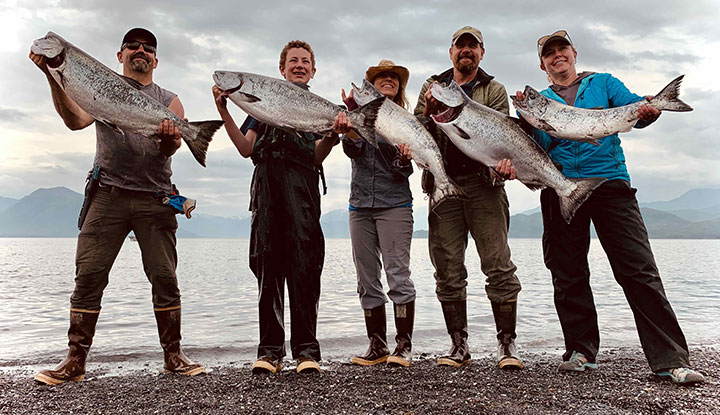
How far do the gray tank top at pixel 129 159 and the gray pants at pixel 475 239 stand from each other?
325cm

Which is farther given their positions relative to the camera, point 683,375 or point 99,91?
point 99,91

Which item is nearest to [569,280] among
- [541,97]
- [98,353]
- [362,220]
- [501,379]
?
[501,379]

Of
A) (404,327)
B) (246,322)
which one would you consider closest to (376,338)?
(404,327)

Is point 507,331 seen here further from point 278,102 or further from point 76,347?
point 76,347

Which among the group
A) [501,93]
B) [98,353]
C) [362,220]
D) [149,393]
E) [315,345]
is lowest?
[98,353]

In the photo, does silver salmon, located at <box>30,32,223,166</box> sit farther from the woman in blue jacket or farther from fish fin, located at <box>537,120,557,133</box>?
the woman in blue jacket

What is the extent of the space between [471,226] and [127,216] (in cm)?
386

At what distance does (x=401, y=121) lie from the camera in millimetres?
5297

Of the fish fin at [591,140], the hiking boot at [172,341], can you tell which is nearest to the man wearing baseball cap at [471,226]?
the fish fin at [591,140]

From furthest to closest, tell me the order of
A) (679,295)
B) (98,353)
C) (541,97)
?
1. (679,295)
2. (98,353)
3. (541,97)

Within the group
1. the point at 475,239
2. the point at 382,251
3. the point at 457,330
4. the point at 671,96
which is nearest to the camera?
the point at 671,96

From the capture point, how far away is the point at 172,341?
17.9ft

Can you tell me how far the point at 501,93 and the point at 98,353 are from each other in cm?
786

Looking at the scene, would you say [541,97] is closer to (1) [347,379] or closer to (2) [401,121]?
(2) [401,121]
